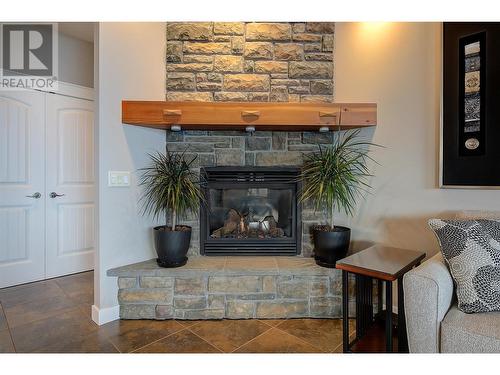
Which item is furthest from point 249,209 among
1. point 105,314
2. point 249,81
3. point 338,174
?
point 105,314

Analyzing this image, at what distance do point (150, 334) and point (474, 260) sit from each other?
1.98 metres

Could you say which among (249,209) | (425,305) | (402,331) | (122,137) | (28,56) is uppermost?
(28,56)

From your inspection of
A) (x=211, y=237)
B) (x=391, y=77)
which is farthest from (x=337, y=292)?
(x=391, y=77)

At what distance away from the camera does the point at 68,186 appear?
9.47ft

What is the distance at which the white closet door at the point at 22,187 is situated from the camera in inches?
99.9

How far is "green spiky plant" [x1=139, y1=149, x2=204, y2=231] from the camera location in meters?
1.97

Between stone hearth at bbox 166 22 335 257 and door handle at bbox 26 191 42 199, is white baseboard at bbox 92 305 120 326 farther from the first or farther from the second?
door handle at bbox 26 191 42 199

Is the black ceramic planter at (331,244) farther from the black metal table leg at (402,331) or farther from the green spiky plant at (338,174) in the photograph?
the black metal table leg at (402,331)

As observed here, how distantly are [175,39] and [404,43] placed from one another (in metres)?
1.87

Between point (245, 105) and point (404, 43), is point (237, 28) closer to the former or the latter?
point (245, 105)

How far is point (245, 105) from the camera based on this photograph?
78.4 inches

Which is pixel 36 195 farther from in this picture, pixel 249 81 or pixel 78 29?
pixel 249 81

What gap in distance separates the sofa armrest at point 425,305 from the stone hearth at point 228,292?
0.73 m

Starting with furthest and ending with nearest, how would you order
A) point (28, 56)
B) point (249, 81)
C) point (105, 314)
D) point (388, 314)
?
1. point (28, 56)
2. point (249, 81)
3. point (105, 314)
4. point (388, 314)
